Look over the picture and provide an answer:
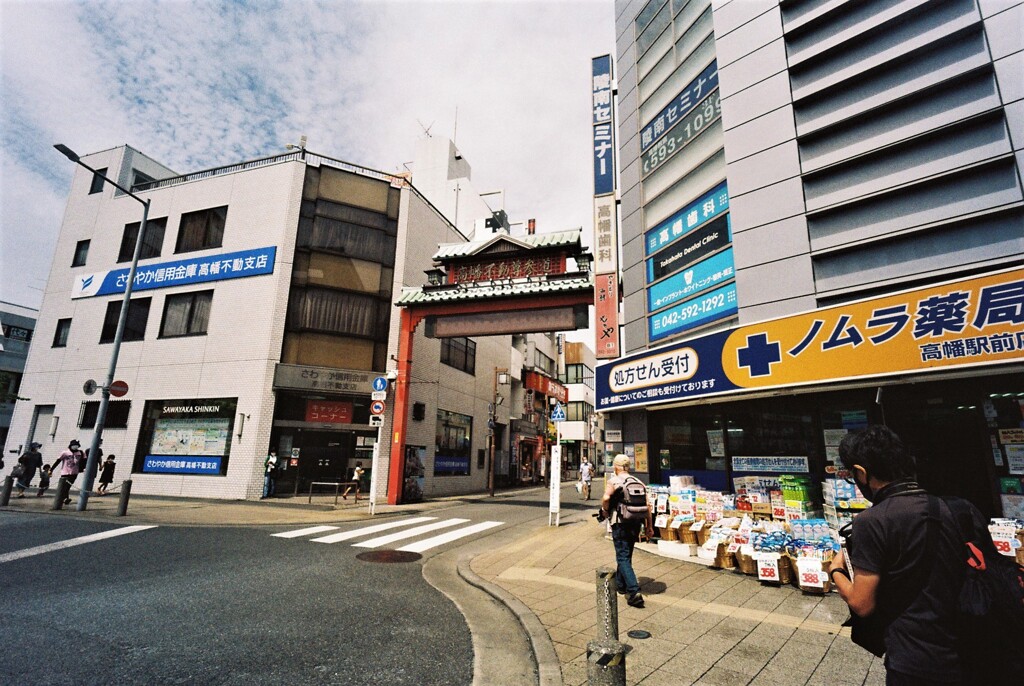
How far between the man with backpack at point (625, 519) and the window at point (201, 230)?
69.1 feet

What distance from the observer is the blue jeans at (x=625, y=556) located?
18.8 ft

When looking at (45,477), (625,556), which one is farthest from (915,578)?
(45,477)

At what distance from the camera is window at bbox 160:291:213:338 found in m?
19.7

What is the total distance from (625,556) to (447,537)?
574cm

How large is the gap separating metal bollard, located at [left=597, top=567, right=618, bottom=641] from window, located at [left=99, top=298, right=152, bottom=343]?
78.5 ft

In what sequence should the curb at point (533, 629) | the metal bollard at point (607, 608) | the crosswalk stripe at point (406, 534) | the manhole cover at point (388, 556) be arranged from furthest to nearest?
the crosswalk stripe at point (406, 534) → the manhole cover at point (388, 556) → the curb at point (533, 629) → the metal bollard at point (607, 608)

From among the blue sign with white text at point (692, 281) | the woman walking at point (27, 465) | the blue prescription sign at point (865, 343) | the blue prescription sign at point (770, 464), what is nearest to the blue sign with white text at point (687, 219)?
the blue sign with white text at point (692, 281)

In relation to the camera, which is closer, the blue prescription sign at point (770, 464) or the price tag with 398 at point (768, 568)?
the price tag with 398 at point (768, 568)

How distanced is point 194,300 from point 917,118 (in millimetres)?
24422

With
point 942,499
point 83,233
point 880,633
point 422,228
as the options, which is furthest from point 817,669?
point 83,233

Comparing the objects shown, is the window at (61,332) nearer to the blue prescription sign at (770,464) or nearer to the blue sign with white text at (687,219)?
the blue sign with white text at (687,219)

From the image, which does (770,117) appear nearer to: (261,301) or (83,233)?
(261,301)

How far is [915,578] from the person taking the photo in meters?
2.02

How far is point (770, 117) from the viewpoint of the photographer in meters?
10.3
